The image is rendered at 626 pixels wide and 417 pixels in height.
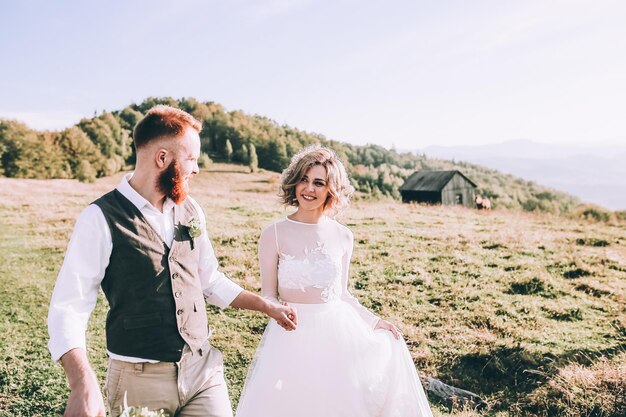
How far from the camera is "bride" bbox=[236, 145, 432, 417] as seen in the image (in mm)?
3715

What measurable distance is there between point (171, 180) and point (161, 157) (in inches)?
6.1

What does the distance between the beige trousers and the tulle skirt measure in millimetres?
794

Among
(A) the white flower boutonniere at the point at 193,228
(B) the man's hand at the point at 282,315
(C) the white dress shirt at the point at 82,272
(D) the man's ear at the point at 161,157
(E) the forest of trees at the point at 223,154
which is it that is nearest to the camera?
(C) the white dress shirt at the point at 82,272

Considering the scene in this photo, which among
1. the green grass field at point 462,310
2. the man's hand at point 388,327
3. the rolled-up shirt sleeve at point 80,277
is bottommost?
the green grass field at point 462,310

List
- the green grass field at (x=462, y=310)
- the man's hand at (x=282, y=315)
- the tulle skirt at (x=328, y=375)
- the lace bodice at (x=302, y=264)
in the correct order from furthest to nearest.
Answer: the green grass field at (x=462, y=310) → the lace bodice at (x=302, y=264) → the tulle skirt at (x=328, y=375) → the man's hand at (x=282, y=315)

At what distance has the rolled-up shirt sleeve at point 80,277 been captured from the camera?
7.80 ft

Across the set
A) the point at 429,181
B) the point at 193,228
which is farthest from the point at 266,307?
the point at 429,181

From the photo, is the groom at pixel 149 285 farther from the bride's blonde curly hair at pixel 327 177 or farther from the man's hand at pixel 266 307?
the bride's blonde curly hair at pixel 327 177

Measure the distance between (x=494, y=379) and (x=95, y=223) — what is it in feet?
19.8

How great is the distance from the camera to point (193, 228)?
302cm

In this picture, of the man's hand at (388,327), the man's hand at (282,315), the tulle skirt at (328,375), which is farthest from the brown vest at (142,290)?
the man's hand at (388,327)

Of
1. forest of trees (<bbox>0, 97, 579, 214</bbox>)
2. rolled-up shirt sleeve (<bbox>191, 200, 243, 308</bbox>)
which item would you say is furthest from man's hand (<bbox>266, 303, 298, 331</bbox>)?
forest of trees (<bbox>0, 97, 579, 214</bbox>)

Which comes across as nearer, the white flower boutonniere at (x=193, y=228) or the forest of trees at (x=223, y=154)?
the white flower boutonniere at (x=193, y=228)

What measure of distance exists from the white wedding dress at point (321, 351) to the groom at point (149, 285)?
2.53 feet
